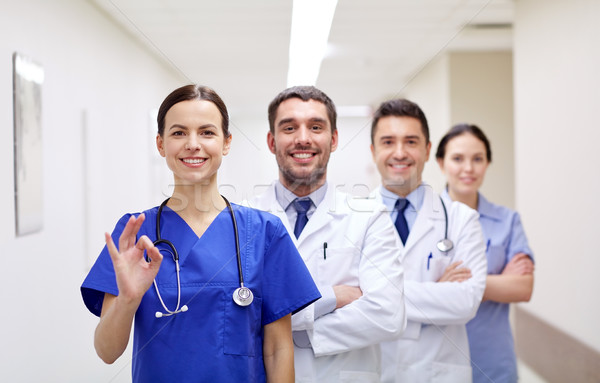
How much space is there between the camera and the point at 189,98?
3.41ft

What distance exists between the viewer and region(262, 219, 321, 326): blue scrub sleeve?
1079 mm

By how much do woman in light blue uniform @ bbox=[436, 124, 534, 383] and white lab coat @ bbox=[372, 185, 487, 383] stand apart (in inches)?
9.7

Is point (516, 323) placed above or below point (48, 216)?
below

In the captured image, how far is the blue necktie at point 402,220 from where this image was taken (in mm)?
1604

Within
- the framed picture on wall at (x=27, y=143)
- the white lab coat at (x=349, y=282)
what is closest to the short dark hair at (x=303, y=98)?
the white lab coat at (x=349, y=282)

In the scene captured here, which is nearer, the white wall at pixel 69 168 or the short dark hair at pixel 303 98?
the short dark hair at pixel 303 98

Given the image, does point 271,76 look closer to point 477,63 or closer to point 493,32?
point 493,32

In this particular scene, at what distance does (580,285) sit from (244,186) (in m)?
1.98

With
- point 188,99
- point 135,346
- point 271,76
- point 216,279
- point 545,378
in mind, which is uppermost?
point 271,76

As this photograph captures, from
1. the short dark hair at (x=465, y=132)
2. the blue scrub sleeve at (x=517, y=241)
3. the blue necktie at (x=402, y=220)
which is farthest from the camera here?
the short dark hair at (x=465, y=132)

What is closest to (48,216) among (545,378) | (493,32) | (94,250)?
(94,250)

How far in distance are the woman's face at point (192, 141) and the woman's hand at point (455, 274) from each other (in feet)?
2.78

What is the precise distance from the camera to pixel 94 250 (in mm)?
2494

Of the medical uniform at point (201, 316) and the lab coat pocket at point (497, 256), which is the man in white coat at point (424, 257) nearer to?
the lab coat pocket at point (497, 256)
